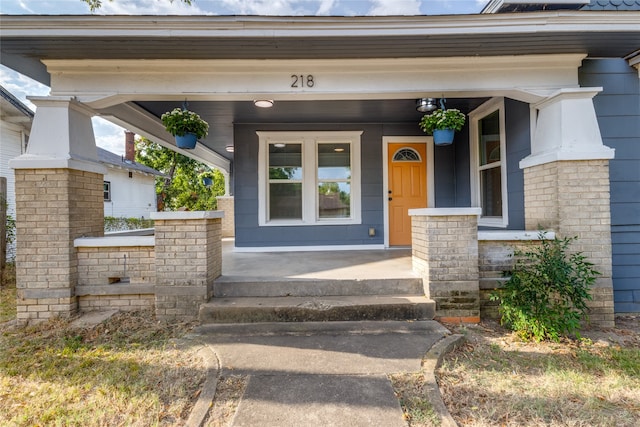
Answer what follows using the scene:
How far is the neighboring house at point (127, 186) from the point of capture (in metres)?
12.8

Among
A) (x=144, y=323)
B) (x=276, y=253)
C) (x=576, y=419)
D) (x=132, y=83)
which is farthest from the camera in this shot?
(x=276, y=253)

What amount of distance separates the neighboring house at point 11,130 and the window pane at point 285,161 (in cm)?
638

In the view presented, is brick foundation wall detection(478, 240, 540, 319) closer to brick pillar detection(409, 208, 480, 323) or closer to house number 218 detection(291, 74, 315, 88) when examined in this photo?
brick pillar detection(409, 208, 480, 323)

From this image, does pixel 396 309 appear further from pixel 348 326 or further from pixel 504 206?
pixel 504 206

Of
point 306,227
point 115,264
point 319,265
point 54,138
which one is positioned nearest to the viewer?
point 54,138

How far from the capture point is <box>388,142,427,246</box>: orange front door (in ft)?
18.1

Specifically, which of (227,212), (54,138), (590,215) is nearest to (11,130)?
(227,212)

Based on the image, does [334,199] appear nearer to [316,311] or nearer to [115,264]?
[316,311]

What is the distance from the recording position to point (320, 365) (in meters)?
2.24

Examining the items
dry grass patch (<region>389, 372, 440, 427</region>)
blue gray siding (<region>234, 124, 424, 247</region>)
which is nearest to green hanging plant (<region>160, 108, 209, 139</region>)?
blue gray siding (<region>234, 124, 424, 247</region>)

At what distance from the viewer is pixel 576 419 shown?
69.9 inches

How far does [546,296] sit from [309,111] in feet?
12.8

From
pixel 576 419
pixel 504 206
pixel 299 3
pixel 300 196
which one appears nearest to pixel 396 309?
pixel 576 419

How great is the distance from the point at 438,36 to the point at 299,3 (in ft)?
7.50
